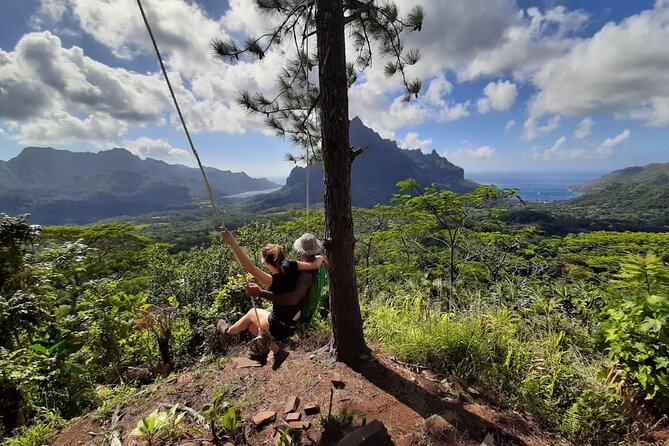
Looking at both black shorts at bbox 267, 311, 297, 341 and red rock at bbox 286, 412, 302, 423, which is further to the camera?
black shorts at bbox 267, 311, 297, 341

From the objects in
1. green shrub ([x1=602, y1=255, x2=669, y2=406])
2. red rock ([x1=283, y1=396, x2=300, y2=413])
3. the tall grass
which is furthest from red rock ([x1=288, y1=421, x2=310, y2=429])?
green shrub ([x1=602, y1=255, x2=669, y2=406])

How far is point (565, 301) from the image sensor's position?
3900mm

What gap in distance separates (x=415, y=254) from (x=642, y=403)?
10.7 metres

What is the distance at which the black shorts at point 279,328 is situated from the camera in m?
3.26

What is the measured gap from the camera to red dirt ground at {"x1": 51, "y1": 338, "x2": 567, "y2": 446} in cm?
209

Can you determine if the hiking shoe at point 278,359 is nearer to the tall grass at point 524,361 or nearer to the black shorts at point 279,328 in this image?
the black shorts at point 279,328

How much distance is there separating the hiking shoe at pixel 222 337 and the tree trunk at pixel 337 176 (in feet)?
5.13

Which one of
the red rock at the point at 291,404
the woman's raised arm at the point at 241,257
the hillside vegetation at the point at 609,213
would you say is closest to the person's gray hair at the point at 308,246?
the woman's raised arm at the point at 241,257

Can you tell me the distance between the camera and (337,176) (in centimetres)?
275

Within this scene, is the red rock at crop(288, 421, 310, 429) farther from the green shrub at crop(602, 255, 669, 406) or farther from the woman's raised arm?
the green shrub at crop(602, 255, 669, 406)

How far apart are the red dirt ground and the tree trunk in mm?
333

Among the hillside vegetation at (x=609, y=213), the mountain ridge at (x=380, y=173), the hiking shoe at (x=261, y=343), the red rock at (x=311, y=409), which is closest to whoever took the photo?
the red rock at (x=311, y=409)

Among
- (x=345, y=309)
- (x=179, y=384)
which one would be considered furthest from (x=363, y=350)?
(x=179, y=384)

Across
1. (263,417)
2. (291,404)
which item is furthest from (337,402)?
(263,417)
